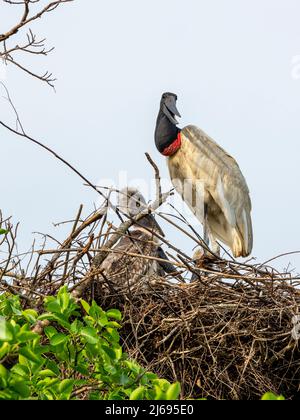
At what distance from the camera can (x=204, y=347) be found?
579 centimetres

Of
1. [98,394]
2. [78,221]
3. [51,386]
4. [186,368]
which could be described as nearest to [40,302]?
[78,221]

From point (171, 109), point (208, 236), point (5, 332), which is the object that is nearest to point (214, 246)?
point (208, 236)

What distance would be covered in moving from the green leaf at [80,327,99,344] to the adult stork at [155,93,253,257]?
5.39 m

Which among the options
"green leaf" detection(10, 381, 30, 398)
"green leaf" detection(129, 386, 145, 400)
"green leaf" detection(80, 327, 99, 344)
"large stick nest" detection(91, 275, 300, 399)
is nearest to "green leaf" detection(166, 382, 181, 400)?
"green leaf" detection(129, 386, 145, 400)

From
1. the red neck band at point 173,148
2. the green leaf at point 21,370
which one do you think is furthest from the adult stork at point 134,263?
the green leaf at point 21,370

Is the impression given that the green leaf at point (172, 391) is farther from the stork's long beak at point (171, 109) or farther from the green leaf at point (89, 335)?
the stork's long beak at point (171, 109)

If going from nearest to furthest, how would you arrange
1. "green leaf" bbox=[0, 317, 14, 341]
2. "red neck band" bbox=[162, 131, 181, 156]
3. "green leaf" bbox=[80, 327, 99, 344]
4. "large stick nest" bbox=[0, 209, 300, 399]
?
"green leaf" bbox=[0, 317, 14, 341], "green leaf" bbox=[80, 327, 99, 344], "large stick nest" bbox=[0, 209, 300, 399], "red neck band" bbox=[162, 131, 181, 156]

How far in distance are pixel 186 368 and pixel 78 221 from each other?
1107 millimetres

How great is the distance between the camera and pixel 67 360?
3963mm

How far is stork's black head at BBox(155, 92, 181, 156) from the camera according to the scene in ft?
30.6

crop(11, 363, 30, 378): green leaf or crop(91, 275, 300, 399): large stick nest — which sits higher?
crop(91, 275, 300, 399): large stick nest

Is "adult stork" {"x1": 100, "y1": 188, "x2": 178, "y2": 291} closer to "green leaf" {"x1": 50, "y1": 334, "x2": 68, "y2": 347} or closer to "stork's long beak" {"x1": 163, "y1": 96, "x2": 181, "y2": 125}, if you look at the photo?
"stork's long beak" {"x1": 163, "y1": 96, "x2": 181, "y2": 125}
